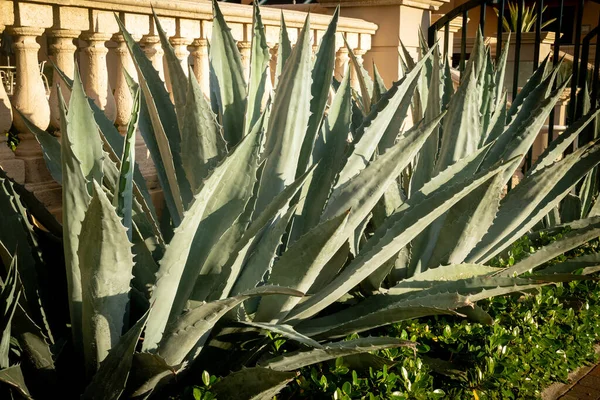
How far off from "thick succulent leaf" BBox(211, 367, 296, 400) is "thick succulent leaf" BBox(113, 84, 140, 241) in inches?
16.5

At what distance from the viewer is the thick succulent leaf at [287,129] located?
2104 millimetres

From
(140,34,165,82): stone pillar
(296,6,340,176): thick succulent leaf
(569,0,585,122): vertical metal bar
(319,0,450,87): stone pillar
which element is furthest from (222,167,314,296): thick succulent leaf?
(319,0,450,87): stone pillar

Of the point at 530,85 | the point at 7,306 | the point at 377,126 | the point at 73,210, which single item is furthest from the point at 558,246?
the point at 7,306

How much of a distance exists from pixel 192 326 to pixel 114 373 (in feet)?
0.63

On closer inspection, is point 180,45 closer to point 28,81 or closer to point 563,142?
point 28,81

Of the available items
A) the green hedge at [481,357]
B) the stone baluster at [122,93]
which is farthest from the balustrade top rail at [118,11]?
the green hedge at [481,357]

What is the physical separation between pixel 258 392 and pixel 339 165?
0.80 metres

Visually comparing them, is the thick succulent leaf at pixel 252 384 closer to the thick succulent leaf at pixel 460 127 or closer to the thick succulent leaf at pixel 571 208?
the thick succulent leaf at pixel 460 127

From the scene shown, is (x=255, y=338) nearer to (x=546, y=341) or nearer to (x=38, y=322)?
(x=38, y=322)

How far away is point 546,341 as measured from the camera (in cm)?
232

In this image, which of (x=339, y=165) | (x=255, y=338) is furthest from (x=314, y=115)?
(x=255, y=338)

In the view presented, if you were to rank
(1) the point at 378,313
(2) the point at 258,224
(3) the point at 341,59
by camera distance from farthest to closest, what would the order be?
(3) the point at 341,59 → (1) the point at 378,313 → (2) the point at 258,224

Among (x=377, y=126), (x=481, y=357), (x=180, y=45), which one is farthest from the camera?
(x=180, y=45)

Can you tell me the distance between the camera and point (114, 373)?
1.57 metres
